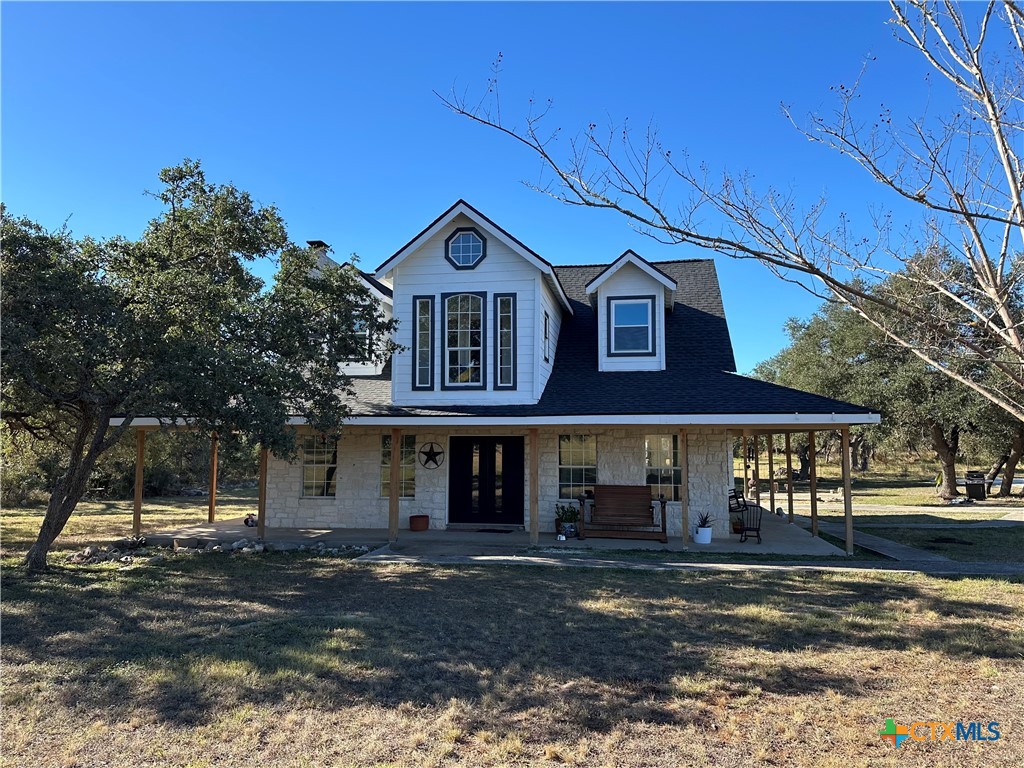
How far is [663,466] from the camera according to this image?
46.2 feet

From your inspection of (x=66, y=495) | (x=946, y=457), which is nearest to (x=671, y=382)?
(x=66, y=495)

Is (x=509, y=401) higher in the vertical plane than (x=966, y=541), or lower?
higher

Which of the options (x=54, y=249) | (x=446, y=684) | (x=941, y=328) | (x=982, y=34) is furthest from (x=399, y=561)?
(x=982, y=34)

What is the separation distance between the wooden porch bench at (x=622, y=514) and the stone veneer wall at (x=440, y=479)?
2.39 feet

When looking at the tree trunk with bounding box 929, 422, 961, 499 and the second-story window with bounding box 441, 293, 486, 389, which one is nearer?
the second-story window with bounding box 441, 293, 486, 389

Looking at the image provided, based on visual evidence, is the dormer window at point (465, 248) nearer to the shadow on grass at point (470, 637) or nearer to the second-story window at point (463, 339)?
the second-story window at point (463, 339)

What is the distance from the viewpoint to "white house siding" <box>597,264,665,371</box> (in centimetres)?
1487

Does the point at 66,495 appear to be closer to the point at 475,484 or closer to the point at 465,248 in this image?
the point at 475,484

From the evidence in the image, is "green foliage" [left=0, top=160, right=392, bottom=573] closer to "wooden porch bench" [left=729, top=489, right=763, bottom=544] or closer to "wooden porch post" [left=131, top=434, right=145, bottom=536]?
"wooden porch post" [left=131, top=434, right=145, bottom=536]

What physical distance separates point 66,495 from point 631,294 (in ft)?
37.8

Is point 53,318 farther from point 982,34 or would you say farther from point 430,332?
point 982,34

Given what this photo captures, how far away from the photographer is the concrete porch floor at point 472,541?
12430 millimetres

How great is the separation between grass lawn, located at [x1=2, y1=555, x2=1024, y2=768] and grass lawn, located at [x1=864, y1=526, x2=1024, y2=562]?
124 inches

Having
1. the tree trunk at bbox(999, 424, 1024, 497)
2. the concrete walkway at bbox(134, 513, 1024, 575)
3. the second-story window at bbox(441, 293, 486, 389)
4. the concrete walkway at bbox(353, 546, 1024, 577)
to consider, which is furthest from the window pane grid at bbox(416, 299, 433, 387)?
the tree trunk at bbox(999, 424, 1024, 497)
